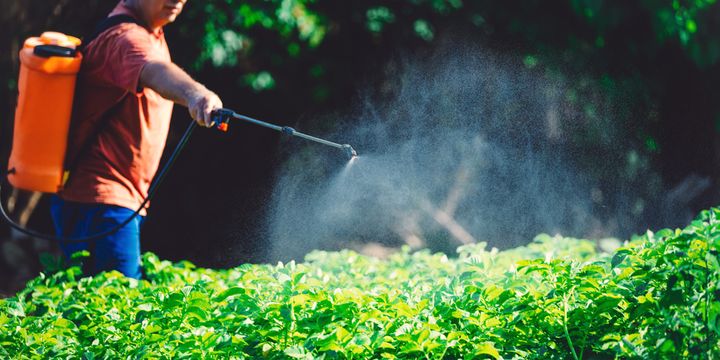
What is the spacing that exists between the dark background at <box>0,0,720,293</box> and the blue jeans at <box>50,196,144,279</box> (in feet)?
6.98

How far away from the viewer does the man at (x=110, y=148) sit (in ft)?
10.8

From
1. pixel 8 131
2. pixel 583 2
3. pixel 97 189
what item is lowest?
pixel 97 189

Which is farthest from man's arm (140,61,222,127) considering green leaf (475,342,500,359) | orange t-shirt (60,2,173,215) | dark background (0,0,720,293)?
dark background (0,0,720,293)

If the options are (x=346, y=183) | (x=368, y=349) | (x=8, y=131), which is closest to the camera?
(x=368, y=349)

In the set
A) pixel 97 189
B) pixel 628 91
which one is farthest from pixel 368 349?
pixel 628 91

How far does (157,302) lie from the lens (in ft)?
8.30

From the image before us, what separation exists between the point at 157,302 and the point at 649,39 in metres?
4.68

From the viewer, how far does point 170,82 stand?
9.50 ft

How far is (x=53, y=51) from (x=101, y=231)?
29.1 inches

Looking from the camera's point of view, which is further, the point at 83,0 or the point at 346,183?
the point at 83,0

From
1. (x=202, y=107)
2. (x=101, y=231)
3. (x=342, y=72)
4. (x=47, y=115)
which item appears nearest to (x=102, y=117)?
(x=47, y=115)

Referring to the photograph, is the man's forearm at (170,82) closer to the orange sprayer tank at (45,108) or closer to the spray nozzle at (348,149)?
the orange sprayer tank at (45,108)

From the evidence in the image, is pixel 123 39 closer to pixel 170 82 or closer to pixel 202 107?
pixel 170 82

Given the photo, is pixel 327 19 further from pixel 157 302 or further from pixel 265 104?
pixel 157 302
